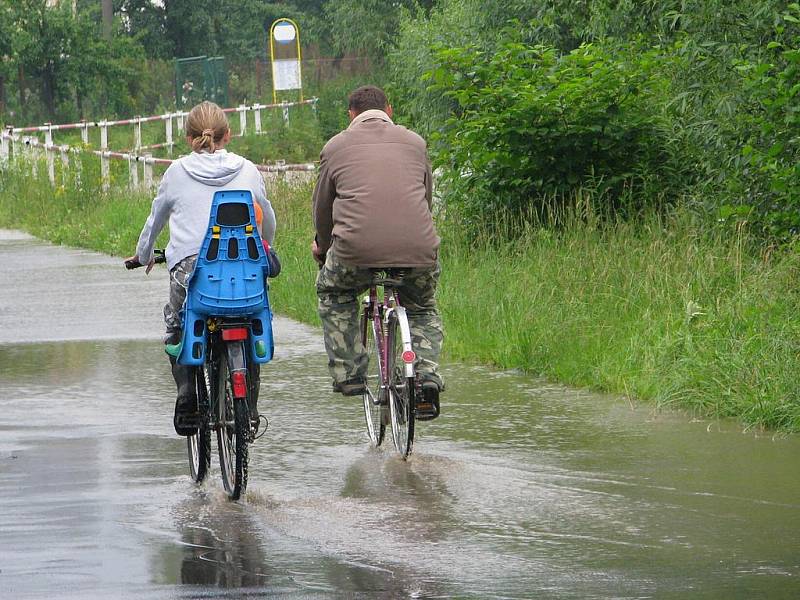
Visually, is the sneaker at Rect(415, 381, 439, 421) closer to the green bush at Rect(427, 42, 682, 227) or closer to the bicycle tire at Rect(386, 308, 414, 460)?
the bicycle tire at Rect(386, 308, 414, 460)

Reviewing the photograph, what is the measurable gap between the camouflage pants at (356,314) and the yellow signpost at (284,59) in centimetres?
3640

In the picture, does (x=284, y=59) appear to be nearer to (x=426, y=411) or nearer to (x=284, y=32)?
(x=284, y=32)

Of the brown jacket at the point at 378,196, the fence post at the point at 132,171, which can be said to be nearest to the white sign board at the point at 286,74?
the fence post at the point at 132,171

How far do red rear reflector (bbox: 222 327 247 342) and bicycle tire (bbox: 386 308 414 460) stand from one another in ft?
3.40

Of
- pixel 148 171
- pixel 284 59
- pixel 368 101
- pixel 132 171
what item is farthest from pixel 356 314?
pixel 284 59

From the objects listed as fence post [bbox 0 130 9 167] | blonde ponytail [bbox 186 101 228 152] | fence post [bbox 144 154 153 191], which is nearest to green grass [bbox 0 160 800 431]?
blonde ponytail [bbox 186 101 228 152]

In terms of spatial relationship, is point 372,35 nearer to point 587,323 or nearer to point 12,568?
point 587,323

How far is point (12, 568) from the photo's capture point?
5863 millimetres

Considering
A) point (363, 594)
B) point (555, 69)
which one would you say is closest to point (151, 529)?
point (363, 594)

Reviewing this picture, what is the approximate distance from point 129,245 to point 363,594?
1440cm

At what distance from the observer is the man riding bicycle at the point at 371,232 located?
7.57m

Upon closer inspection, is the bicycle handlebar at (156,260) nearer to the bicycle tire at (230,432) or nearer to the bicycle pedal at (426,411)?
the bicycle tire at (230,432)

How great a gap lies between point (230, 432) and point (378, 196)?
1.36 meters

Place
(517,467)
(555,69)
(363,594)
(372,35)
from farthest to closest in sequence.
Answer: (372,35) < (555,69) < (517,467) < (363,594)
